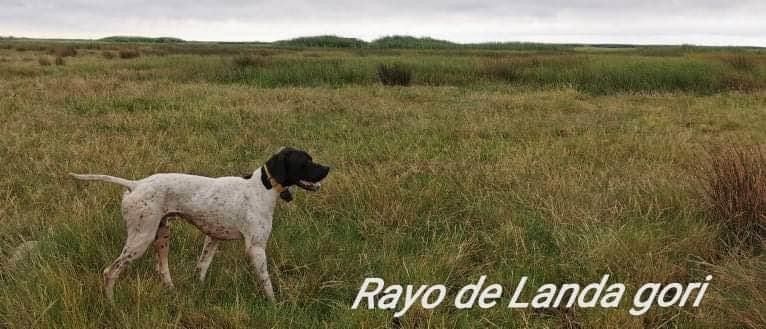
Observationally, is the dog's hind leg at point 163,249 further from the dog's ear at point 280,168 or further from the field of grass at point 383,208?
the dog's ear at point 280,168

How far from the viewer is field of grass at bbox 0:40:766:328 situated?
2.88 meters

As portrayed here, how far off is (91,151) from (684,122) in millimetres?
9152

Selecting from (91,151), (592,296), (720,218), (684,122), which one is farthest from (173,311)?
(684,122)

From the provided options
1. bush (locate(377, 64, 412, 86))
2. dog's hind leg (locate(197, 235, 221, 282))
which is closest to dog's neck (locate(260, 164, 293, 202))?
dog's hind leg (locate(197, 235, 221, 282))

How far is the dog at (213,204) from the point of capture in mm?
2785

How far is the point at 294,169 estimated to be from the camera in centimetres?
294

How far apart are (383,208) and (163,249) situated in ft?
5.88

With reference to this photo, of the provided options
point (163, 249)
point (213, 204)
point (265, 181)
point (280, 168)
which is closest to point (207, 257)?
point (163, 249)

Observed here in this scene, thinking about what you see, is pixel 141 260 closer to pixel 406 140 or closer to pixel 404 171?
pixel 404 171

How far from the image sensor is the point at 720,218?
13.1 ft

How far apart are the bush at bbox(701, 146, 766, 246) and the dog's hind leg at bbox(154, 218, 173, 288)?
3612 mm

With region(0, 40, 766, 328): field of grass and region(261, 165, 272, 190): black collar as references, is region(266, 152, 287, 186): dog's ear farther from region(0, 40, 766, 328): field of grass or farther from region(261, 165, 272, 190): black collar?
region(0, 40, 766, 328): field of grass

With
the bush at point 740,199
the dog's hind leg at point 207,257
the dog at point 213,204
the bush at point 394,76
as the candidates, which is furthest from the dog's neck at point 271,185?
the bush at point 394,76

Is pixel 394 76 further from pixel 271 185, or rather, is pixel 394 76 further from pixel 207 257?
pixel 271 185
